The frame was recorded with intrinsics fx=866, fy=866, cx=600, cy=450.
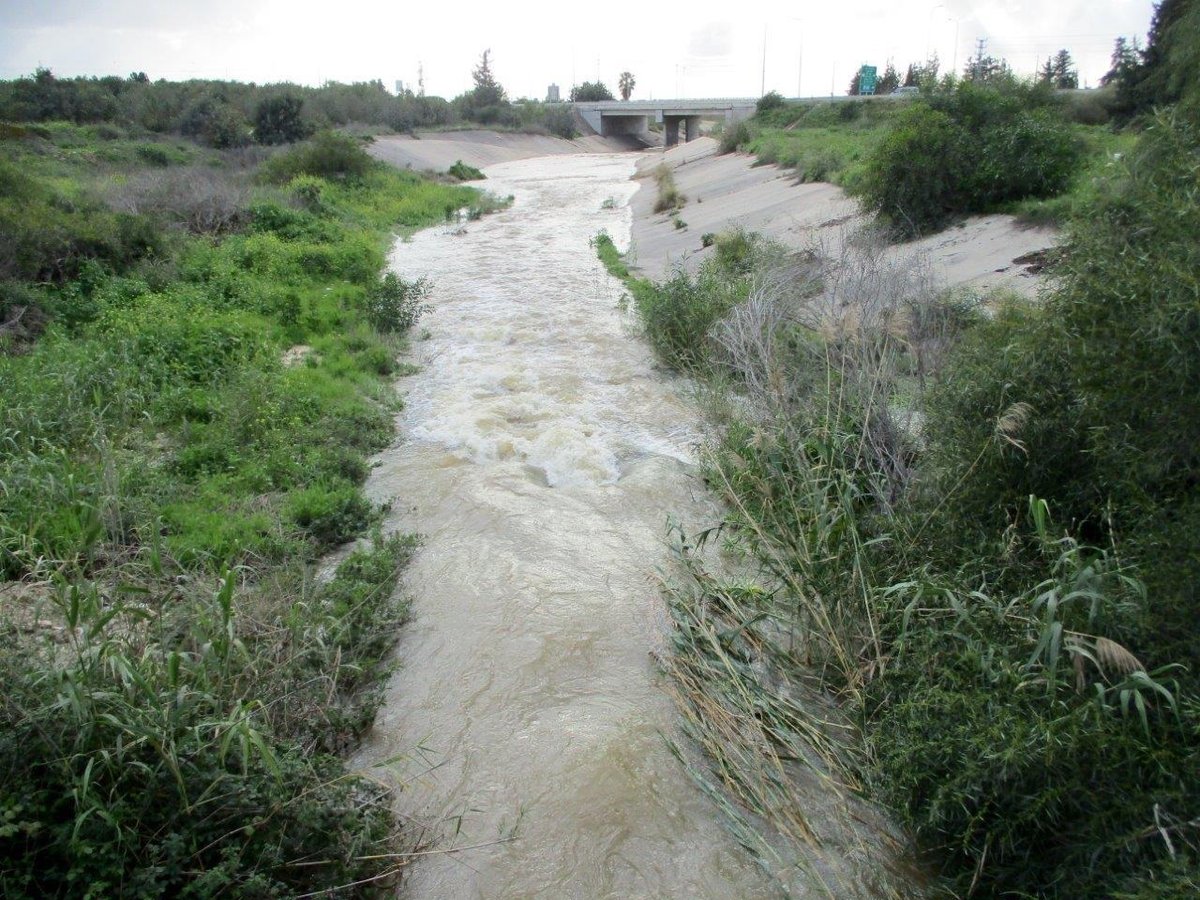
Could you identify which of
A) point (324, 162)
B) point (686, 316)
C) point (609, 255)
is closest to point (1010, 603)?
point (686, 316)

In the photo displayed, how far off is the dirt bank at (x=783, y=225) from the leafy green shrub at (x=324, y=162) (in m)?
9.49

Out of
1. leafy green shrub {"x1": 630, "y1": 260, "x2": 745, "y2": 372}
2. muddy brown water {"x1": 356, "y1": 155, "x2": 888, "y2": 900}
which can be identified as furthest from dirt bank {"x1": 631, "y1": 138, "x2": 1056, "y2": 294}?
muddy brown water {"x1": 356, "y1": 155, "x2": 888, "y2": 900}

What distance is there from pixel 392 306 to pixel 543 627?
961cm

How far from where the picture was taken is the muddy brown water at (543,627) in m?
4.45

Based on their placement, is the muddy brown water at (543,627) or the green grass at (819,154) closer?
the muddy brown water at (543,627)

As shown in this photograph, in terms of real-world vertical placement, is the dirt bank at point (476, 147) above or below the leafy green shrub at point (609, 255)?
above

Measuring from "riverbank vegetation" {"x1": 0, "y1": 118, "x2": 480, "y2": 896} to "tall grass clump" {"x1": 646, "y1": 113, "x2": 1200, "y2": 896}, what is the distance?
224 cm

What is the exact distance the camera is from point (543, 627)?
6.42 meters

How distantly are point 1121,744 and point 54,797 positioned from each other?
4.29 m

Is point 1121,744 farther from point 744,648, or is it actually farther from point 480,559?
point 480,559

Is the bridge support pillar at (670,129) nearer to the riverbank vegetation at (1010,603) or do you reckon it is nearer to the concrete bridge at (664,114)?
the concrete bridge at (664,114)

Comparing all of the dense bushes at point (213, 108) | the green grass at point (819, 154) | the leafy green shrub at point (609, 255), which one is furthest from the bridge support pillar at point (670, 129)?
the leafy green shrub at point (609, 255)

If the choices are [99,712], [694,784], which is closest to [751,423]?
[694,784]

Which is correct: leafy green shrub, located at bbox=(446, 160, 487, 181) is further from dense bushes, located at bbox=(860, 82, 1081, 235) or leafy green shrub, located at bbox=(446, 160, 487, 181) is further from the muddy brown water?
the muddy brown water
